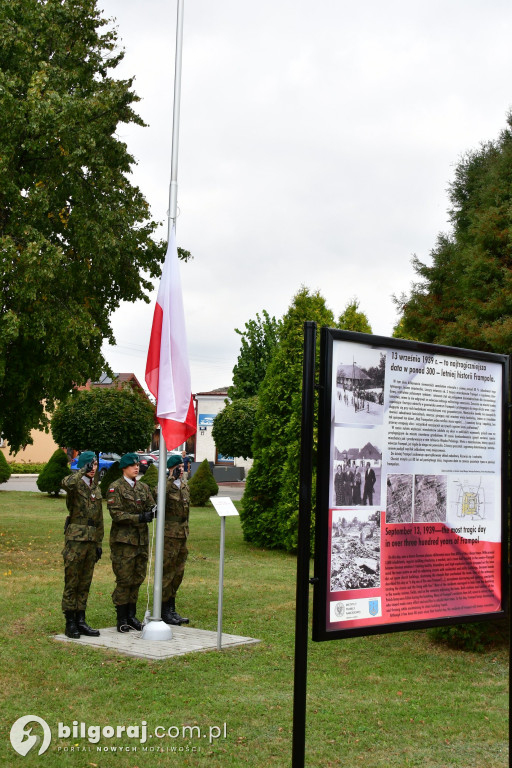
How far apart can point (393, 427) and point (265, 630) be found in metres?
6.06

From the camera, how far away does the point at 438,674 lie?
7523 millimetres

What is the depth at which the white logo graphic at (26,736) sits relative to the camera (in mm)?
5305

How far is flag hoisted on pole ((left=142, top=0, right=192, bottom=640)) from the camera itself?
8.83 m

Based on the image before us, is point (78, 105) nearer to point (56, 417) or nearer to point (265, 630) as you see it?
point (265, 630)

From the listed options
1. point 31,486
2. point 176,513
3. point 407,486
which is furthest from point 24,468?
point 407,486

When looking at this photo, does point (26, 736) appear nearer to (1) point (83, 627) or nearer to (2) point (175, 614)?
(1) point (83, 627)

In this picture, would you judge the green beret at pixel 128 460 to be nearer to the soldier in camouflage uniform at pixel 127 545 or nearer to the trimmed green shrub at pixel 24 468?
the soldier in camouflage uniform at pixel 127 545

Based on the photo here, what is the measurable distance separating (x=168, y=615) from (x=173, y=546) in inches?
34.0

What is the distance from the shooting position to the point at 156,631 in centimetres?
873

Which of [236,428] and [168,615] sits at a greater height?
[236,428]

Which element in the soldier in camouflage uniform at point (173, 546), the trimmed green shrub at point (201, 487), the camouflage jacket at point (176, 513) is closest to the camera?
the soldier in camouflage uniform at point (173, 546)

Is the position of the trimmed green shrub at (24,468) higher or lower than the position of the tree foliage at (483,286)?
lower

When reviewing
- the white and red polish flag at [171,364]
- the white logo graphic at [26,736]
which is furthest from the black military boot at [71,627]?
the white logo graphic at [26,736]

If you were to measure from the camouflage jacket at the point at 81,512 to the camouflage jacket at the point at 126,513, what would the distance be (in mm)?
184
